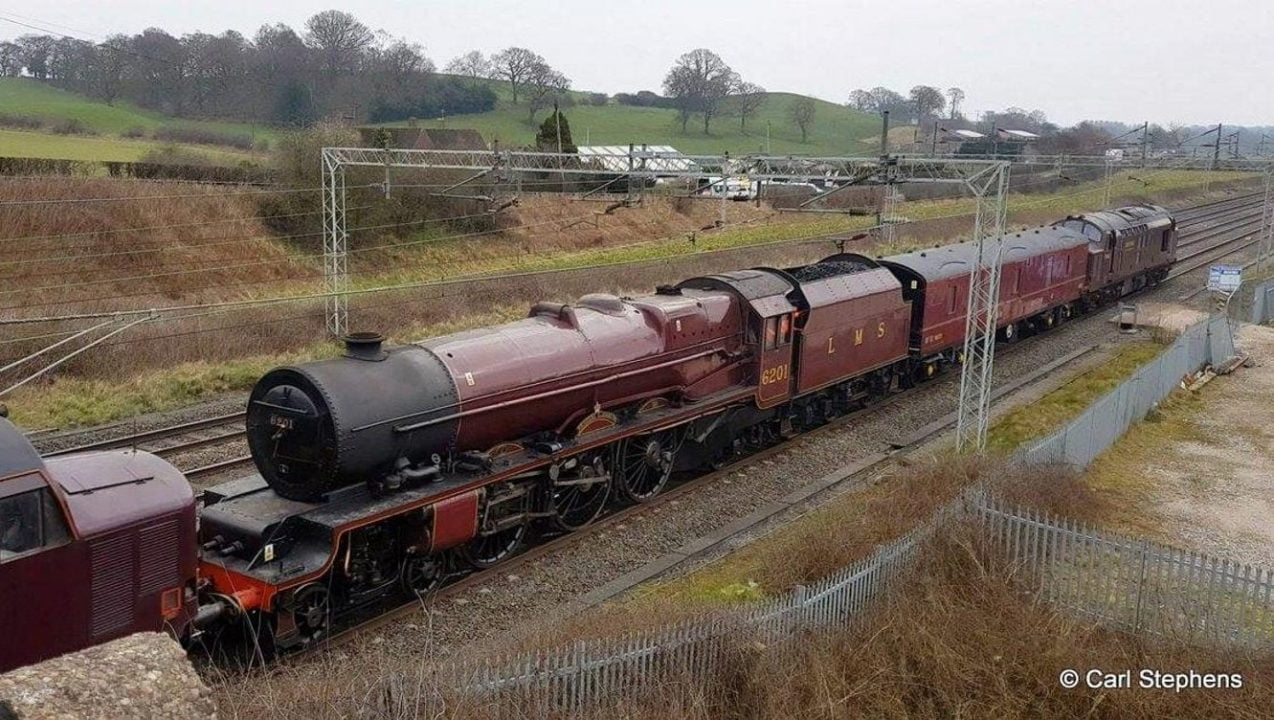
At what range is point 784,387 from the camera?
20.5 m

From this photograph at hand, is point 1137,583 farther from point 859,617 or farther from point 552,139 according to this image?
point 552,139

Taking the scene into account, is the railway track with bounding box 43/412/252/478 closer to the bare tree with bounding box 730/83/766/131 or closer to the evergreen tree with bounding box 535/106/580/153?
the evergreen tree with bounding box 535/106/580/153

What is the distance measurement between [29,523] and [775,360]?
46.5ft

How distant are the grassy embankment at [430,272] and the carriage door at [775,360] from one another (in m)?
14.2

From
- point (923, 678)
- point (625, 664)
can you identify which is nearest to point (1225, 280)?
point (923, 678)

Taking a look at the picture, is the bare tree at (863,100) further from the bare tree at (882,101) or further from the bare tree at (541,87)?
the bare tree at (541,87)

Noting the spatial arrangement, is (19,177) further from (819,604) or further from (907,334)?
(819,604)

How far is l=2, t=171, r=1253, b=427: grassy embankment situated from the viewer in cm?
2230

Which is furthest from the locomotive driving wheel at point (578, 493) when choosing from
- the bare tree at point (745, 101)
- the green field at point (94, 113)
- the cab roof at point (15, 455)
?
the bare tree at point (745, 101)

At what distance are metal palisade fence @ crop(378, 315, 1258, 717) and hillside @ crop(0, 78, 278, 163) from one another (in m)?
39.2

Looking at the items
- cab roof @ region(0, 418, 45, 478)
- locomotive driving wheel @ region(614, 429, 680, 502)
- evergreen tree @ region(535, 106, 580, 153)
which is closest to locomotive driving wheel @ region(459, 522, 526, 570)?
locomotive driving wheel @ region(614, 429, 680, 502)

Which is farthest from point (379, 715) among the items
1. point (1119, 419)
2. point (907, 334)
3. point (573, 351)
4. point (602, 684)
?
point (907, 334)

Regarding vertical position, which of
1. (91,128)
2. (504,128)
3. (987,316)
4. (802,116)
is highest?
(802,116)

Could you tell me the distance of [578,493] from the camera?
15.9 meters
